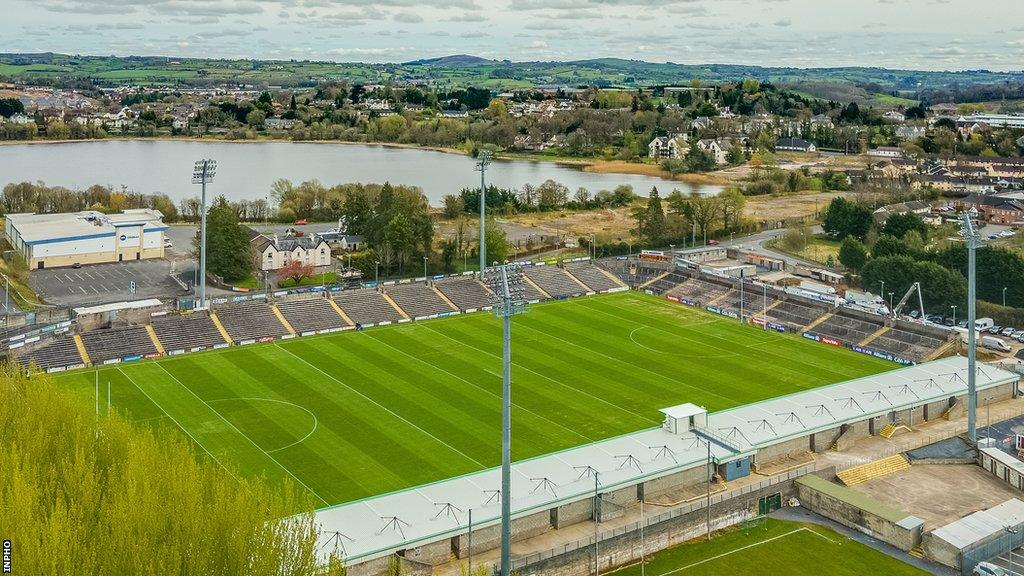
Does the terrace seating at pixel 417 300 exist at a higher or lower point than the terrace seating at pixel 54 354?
higher

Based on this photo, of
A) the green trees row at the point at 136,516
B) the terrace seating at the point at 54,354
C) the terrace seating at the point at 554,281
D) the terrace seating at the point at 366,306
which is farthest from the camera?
the terrace seating at the point at 554,281

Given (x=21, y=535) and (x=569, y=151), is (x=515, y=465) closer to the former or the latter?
(x=21, y=535)

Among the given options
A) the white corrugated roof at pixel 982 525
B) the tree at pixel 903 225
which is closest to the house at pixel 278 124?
the tree at pixel 903 225

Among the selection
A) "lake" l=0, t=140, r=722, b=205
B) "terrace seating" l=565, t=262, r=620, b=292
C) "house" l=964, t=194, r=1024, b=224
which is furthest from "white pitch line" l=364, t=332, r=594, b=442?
"house" l=964, t=194, r=1024, b=224

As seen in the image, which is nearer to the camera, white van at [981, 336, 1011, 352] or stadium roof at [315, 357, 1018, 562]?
stadium roof at [315, 357, 1018, 562]

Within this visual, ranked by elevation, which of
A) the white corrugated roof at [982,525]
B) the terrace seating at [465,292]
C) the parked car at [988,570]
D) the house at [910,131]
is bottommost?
Answer: the parked car at [988,570]

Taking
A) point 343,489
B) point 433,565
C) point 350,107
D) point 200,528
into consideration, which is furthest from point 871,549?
point 350,107

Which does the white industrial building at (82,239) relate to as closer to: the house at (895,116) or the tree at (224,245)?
the tree at (224,245)

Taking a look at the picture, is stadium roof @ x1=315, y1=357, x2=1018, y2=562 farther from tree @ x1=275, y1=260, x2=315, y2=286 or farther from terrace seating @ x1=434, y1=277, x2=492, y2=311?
tree @ x1=275, y1=260, x2=315, y2=286
